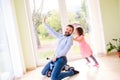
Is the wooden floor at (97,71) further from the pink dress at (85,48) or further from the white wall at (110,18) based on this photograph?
the white wall at (110,18)

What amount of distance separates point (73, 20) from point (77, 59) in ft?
2.80

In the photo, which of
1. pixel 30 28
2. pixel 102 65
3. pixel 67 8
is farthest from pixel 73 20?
pixel 102 65

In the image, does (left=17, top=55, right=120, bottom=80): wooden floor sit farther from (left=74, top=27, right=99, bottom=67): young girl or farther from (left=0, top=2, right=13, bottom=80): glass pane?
(left=0, top=2, right=13, bottom=80): glass pane

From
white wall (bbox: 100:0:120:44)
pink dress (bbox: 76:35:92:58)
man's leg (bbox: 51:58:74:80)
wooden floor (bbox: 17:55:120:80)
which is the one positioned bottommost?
wooden floor (bbox: 17:55:120:80)

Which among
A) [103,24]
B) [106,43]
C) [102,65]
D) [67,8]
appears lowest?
[102,65]

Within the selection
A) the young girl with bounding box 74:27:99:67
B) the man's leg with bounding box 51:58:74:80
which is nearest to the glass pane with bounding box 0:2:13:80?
the man's leg with bounding box 51:58:74:80

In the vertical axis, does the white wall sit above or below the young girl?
above

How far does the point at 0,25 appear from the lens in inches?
138

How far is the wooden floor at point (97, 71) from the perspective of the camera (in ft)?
11.3

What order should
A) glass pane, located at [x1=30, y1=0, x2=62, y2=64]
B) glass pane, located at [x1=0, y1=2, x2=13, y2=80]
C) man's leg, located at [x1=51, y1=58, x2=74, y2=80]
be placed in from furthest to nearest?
glass pane, located at [x1=30, y1=0, x2=62, y2=64]
man's leg, located at [x1=51, y1=58, x2=74, y2=80]
glass pane, located at [x1=0, y1=2, x2=13, y2=80]

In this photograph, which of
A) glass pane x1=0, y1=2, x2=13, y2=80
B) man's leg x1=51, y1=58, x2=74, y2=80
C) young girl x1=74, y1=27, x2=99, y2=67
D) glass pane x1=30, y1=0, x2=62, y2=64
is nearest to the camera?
glass pane x1=0, y1=2, x2=13, y2=80

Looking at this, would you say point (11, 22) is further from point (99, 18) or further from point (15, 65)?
point (99, 18)

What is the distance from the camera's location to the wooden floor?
3.44m

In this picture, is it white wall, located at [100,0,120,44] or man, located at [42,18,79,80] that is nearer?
man, located at [42,18,79,80]
